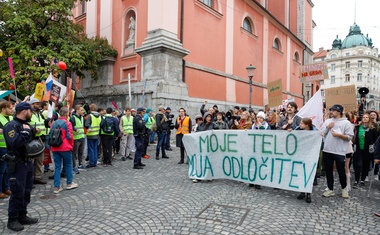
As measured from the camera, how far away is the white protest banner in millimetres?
5305

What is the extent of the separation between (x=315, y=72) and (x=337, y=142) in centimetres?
378

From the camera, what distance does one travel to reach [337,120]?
219 inches

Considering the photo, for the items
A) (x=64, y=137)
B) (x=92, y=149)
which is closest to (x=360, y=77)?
(x=92, y=149)

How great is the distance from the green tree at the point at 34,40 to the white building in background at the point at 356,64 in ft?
264

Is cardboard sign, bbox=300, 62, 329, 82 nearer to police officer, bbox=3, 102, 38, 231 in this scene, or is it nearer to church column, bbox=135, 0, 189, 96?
church column, bbox=135, 0, 189, 96

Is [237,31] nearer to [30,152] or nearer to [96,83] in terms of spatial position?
[96,83]

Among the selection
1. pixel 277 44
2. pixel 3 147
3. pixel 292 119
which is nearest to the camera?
pixel 3 147

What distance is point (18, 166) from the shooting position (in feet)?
13.2

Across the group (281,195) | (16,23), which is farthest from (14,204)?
(16,23)

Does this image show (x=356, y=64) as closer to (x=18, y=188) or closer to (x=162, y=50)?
(x=162, y=50)

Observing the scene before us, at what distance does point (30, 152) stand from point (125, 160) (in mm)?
→ 5575

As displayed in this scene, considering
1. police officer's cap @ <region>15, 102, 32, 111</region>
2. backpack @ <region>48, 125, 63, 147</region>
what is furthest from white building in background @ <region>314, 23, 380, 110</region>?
police officer's cap @ <region>15, 102, 32, 111</region>

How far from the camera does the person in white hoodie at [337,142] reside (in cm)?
541

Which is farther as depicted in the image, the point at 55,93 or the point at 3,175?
the point at 55,93
